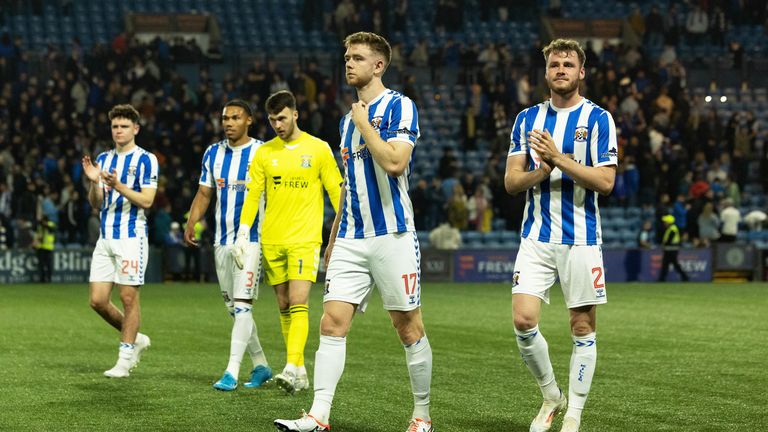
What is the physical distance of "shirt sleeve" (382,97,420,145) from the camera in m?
6.66

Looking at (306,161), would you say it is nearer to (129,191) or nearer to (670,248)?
(129,191)

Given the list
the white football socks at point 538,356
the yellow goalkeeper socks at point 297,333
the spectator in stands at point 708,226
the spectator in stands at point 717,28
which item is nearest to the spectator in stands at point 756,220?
the spectator in stands at point 708,226

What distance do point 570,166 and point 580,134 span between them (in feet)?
1.24

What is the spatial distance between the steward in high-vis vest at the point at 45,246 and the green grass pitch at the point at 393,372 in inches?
234

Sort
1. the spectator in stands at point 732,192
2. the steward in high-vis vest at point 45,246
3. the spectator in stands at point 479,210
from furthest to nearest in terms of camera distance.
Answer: the spectator in stands at point 732,192, the spectator in stands at point 479,210, the steward in high-vis vest at point 45,246

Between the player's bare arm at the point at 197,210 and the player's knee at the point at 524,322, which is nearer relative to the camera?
the player's knee at the point at 524,322

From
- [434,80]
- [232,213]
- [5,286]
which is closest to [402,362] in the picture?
[232,213]

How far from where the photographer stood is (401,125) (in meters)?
6.68

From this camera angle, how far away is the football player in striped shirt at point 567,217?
22.6 feet

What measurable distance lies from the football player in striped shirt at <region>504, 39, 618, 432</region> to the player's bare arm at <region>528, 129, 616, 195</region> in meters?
0.06

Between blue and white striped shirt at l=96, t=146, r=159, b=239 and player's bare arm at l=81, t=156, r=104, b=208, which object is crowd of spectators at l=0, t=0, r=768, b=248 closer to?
blue and white striped shirt at l=96, t=146, r=159, b=239

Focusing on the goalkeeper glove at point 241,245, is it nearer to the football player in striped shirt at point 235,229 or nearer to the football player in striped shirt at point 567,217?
the football player in striped shirt at point 235,229

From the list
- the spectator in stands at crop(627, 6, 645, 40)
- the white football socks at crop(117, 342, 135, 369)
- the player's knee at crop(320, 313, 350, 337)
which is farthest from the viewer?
the spectator in stands at crop(627, 6, 645, 40)

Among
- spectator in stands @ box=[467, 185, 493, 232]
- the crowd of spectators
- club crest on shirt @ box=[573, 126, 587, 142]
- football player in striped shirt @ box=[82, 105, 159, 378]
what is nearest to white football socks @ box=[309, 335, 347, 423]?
club crest on shirt @ box=[573, 126, 587, 142]
